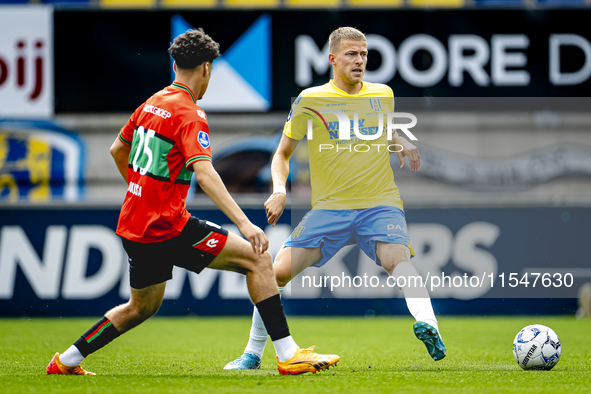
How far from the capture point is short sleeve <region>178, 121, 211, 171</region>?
4.04 m

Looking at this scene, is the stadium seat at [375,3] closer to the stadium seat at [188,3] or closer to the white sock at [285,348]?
the stadium seat at [188,3]

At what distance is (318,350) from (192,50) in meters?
3.14

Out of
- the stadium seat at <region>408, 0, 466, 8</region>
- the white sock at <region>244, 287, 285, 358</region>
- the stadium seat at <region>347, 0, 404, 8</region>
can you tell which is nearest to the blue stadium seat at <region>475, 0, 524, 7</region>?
the stadium seat at <region>408, 0, 466, 8</region>

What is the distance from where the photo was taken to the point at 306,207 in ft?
35.0

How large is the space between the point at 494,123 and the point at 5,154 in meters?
8.01

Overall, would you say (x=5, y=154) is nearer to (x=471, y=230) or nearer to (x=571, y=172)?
(x=471, y=230)

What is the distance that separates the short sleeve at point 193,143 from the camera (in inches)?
159

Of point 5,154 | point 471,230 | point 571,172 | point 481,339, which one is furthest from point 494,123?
point 5,154

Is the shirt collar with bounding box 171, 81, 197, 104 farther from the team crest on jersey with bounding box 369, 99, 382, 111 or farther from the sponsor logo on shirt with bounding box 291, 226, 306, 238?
the team crest on jersey with bounding box 369, 99, 382, 111

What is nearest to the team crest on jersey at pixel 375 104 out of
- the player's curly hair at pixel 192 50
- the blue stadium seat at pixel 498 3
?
the player's curly hair at pixel 192 50

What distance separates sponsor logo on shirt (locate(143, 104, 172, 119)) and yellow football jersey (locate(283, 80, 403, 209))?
3.73 ft

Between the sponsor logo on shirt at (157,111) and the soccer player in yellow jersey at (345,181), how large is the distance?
888mm

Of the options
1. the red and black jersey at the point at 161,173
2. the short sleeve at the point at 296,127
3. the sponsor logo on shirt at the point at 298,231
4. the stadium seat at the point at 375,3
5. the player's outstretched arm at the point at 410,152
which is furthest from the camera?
the stadium seat at the point at 375,3

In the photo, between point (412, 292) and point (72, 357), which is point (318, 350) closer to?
point (412, 292)
